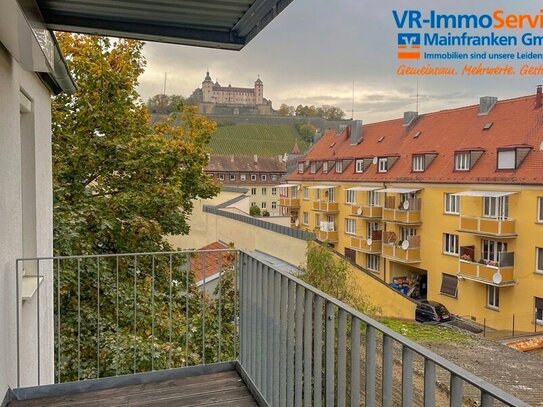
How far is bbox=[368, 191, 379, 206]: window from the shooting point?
25469 millimetres

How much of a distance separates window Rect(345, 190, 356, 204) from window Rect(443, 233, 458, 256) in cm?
649

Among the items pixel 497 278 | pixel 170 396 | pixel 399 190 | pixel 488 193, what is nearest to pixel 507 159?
pixel 488 193

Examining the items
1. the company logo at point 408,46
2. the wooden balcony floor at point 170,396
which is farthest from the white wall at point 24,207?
the company logo at point 408,46

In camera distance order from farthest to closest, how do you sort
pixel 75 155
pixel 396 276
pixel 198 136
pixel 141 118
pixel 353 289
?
pixel 396 276, pixel 353 289, pixel 198 136, pixel 141 118, pixel 75 155

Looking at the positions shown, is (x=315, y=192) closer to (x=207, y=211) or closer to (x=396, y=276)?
(x=396, y=276)

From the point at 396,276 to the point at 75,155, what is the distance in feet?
64.6

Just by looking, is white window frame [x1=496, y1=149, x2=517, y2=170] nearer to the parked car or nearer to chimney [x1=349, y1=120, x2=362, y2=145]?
the parked car

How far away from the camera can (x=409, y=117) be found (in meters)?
26.8

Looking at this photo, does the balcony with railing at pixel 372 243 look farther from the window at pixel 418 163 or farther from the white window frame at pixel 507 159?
the white window frame at pixel 507 159

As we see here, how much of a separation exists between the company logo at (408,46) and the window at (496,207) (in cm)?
1120

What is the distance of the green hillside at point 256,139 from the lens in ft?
191

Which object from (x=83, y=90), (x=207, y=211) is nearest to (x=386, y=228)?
(x=207, y=211)

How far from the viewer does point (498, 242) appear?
1950 cm

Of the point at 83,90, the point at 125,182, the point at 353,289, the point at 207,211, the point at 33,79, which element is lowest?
the point at 353,289
